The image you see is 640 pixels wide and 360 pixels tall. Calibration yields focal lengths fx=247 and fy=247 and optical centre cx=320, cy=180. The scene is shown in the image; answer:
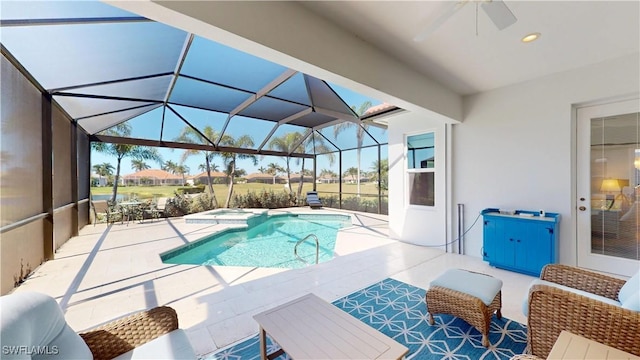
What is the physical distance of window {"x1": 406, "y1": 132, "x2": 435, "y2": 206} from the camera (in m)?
5.25

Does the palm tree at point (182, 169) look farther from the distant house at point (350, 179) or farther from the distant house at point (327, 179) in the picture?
the distant house at point (350, 179)

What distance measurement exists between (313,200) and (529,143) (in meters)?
9.09

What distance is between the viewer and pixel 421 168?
5398 mm

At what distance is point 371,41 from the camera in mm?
2967

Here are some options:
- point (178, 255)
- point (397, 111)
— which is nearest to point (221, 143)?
point (178, 255)

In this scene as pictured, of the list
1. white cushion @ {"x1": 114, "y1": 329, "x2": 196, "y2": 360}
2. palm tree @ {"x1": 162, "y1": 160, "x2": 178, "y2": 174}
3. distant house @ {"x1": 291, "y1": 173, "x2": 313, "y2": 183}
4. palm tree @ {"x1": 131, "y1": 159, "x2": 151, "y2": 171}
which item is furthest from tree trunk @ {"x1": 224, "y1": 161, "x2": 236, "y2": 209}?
white cushion @ {"x1": 114, "y1": 329, "x2": 196, "y2": 360}

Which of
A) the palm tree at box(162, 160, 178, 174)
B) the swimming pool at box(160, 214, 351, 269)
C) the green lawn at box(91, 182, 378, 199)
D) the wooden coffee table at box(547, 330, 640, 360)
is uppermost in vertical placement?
the palm tree at box(162, 160, 178, 174)

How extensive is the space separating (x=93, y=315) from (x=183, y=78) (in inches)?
178

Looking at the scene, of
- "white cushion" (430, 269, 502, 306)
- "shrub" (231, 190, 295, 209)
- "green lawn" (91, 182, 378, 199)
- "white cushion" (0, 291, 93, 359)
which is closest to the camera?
"white cushion" (0, 291, 93, 359)

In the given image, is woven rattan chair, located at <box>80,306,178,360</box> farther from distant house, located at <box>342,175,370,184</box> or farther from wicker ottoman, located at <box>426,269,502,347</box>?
distant house, located at <box>342,175,370,184</box>

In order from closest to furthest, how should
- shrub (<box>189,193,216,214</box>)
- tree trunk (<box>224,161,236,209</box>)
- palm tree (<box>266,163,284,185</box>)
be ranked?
shrub (<box>189,193,216,214</box>), tree trunk (<box>224,161,236,209</box>), palm tree (<box>266,163,284,185</box>)

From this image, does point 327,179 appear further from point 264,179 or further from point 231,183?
point 231,183

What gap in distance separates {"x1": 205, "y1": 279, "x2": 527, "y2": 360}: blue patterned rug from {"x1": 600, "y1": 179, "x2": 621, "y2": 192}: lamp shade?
2756mm

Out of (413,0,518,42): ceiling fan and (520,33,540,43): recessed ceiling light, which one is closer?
(413,0,518,42): ceiling fan
